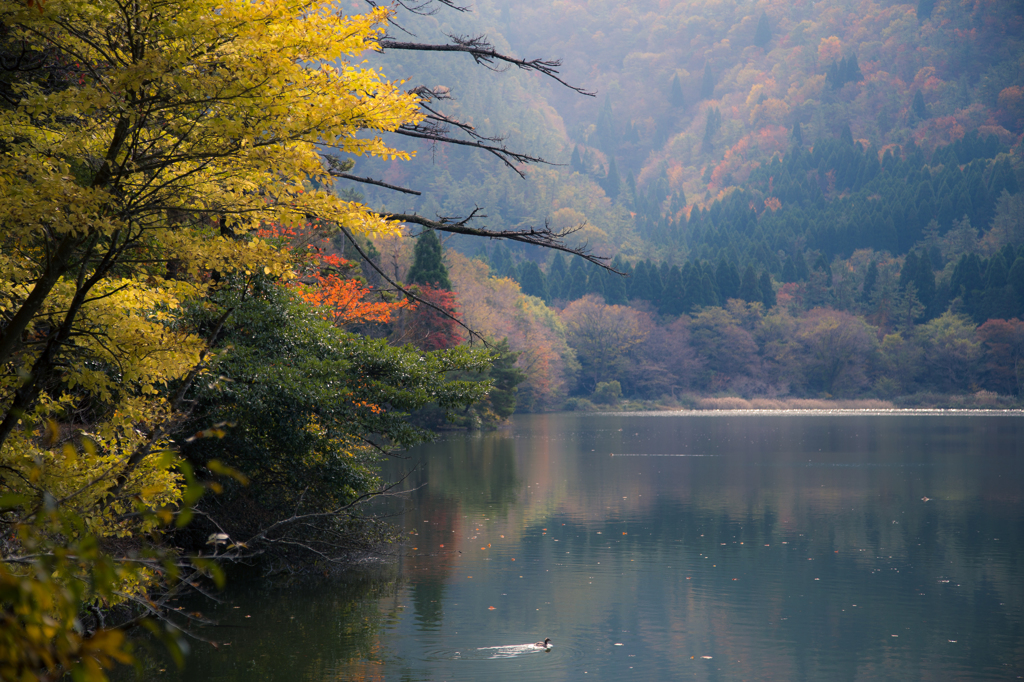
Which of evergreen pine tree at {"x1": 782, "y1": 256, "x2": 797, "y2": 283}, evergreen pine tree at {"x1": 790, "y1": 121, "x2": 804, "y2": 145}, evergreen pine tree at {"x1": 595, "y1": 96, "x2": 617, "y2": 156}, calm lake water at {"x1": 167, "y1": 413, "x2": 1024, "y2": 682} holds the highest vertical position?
evergreen pine tree at {"x1": 595, "y1": 96, "x2": 617, "y2": 156}

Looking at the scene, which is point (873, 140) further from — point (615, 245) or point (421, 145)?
point (421, 145)

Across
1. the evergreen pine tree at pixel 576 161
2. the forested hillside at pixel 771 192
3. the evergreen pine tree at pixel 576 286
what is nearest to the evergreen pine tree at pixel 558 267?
the forested hillside at pixel 771 192

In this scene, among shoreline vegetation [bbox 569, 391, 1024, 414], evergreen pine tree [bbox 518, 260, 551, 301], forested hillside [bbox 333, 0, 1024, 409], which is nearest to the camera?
shoreline vegetation [bbox 569, 391, 1024, 414]

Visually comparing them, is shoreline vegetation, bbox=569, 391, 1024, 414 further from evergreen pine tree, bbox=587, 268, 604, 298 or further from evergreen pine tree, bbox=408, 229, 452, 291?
evergreen pine tree, bbox=408, 229, 452, 291

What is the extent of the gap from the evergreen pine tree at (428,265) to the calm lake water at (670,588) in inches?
674

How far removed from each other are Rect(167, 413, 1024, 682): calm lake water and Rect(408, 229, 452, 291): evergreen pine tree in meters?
17.1

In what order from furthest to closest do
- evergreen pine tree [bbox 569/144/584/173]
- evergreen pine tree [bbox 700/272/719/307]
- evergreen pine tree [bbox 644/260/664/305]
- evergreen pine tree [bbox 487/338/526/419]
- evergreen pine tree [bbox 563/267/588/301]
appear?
evergreen pine tree [bbox 569/144/584/173]
evergreen pine tree [bbox 644/260/664/305]
evergreen pine tree [bbox 563/267/588/301]
evergreen pine tree [bbox 700/272/719/307]
evergreen pine tree [bbox 487/338/526/419]

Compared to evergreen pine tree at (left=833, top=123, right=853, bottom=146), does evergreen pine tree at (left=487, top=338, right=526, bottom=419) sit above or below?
below

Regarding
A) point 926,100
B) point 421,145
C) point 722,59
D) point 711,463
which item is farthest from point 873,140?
point 711,463

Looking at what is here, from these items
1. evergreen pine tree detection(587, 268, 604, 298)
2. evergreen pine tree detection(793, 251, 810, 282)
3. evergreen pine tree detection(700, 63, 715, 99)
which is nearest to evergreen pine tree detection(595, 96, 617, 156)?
evergreen pine tree detection(700, 63, 715, 99)

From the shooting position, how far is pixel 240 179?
22.3 feet

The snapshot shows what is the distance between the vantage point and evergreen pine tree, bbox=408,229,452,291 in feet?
145

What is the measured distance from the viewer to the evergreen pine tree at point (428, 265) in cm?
4422

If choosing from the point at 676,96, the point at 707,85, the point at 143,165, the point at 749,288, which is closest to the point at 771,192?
the point at 749,288
